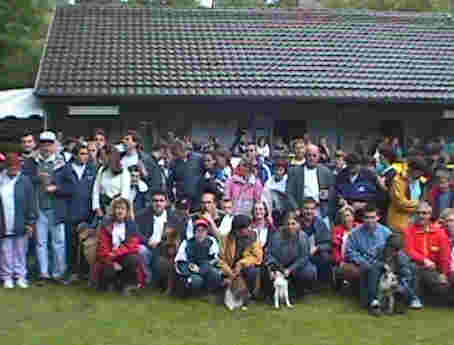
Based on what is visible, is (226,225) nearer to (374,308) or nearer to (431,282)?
(374,308)

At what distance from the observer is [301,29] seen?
18.3 meters

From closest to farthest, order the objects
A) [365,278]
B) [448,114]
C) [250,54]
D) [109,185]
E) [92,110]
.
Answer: [365,278] < [109,185] < [92,110] < [448,114] < [250,54]

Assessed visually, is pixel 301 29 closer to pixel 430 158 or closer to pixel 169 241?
pixel 430 158

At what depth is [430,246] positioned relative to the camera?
7.70 meters

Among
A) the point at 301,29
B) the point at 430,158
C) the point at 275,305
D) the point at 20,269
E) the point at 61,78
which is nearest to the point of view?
the point at 275,305

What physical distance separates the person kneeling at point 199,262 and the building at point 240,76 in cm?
728

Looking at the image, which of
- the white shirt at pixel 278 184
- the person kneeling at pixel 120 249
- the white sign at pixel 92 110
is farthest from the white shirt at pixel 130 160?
the white sign at pixel 92 110

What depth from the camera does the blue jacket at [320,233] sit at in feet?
26.2

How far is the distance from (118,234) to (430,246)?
12.2 ft

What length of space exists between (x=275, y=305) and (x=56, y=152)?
3.45 m

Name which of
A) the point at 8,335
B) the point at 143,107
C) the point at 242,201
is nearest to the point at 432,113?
the point at 143,107

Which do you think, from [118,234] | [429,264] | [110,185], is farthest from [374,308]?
[110,185]

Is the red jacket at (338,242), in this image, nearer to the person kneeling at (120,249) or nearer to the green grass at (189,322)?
the green grass at (189,322)

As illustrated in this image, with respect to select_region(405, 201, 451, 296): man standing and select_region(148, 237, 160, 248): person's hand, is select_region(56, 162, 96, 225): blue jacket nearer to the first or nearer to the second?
select_region(148, 237, 160, 248): person's hand
